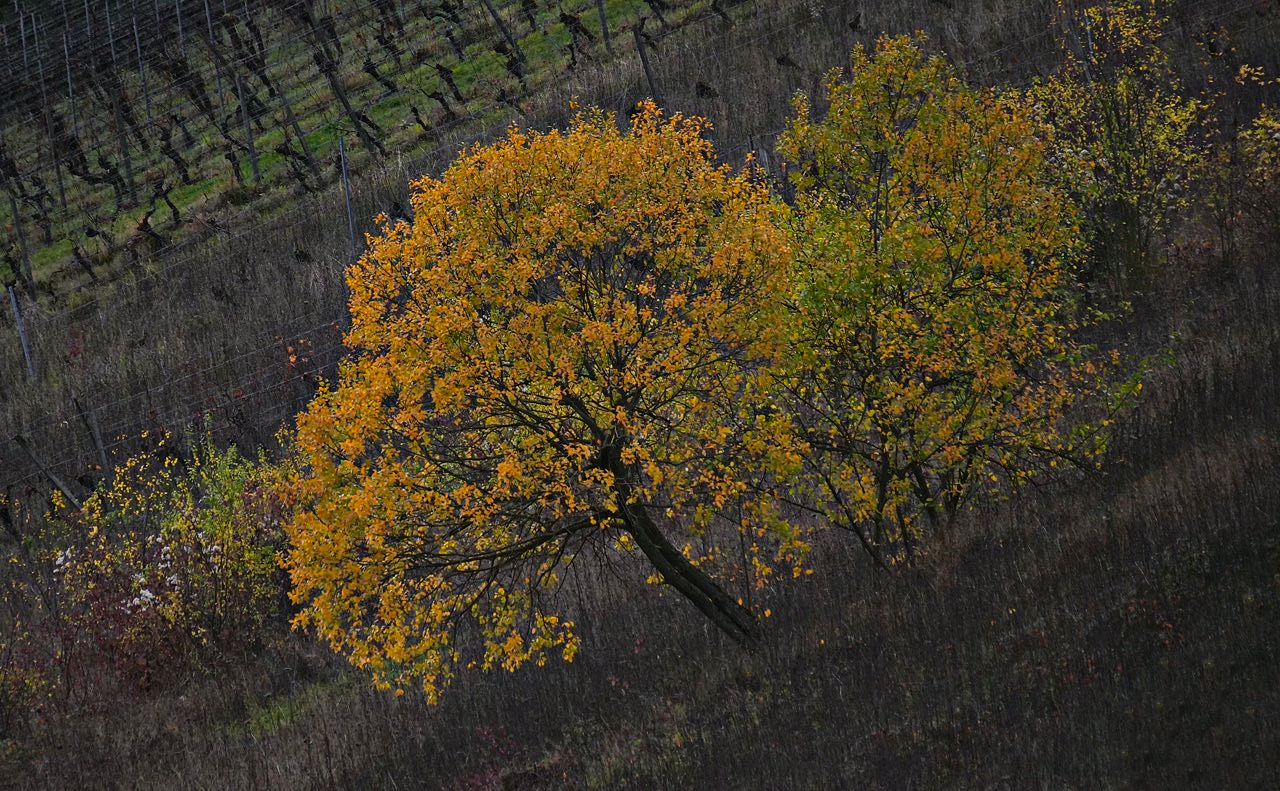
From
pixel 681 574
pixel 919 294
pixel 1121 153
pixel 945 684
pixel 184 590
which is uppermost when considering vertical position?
pixel 1121 153

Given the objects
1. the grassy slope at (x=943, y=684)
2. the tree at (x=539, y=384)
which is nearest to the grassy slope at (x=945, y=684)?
the grassy slope at (x=943, y=684)

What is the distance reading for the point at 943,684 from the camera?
10016 millimetres

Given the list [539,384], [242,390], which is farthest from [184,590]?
[539,384]

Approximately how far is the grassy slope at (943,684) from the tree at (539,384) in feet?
4.15

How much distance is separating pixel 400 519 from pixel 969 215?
19.0 ft

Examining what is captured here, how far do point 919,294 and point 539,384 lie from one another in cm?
374

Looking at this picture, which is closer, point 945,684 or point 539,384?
point 945,684

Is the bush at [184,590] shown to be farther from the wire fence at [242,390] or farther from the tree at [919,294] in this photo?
the tree at [919,294]

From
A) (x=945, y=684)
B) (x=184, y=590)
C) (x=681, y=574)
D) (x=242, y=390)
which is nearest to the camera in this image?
(x=945, y=684)

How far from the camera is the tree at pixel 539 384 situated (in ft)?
34.2

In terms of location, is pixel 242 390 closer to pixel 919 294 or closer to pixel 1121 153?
pixel 1121 153

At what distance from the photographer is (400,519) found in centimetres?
1056

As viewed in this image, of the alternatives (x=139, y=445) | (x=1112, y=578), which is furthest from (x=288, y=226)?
(x=1112, y=578)

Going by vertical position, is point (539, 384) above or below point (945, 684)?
above
